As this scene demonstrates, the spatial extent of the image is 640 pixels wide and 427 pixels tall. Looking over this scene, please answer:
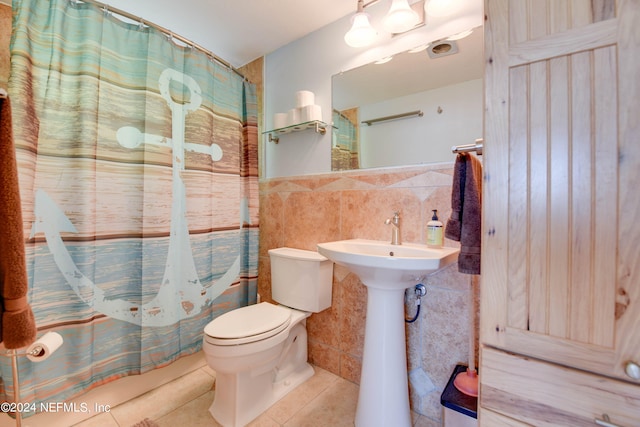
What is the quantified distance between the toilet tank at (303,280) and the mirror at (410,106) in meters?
0.62

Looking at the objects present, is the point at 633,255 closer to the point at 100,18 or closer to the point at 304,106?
the point at 304,106

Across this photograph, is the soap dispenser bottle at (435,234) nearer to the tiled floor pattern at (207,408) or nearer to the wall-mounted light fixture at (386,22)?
the tiled floor pattern at (207,408)

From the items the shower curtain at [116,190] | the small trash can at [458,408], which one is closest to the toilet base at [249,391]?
the shower curtain at [116,190]

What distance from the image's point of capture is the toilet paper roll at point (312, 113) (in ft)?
5.62

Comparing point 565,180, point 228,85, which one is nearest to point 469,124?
point 565,180

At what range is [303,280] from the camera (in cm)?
157

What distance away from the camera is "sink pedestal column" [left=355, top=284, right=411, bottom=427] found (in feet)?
3.80

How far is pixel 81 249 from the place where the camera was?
1198 mm

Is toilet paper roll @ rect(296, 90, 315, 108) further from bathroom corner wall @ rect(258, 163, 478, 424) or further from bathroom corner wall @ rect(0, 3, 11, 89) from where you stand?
bathroom corner wall @ rect(0, 3, 11, 89)

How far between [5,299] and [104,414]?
1189 millimetres

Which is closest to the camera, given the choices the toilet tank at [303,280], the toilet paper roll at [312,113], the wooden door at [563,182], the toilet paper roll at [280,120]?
the wooden door at [563,182]

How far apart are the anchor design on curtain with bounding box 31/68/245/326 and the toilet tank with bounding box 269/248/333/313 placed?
413mm

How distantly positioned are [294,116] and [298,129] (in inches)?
4.1

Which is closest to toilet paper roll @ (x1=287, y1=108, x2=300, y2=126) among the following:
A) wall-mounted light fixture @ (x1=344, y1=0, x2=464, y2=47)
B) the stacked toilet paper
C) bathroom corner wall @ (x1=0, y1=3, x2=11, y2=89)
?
the stacked toilet paper
